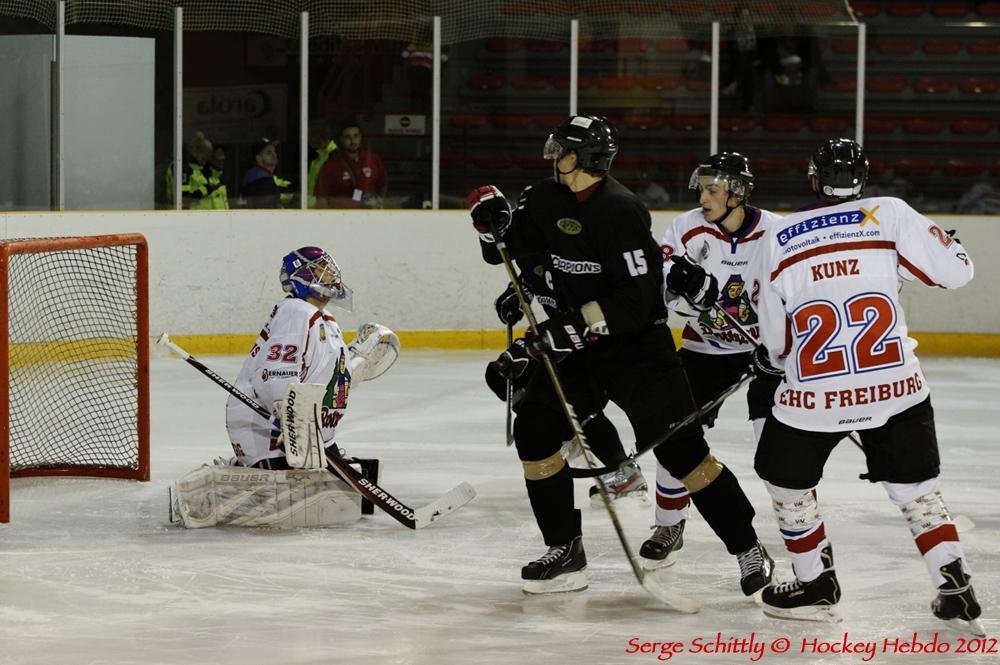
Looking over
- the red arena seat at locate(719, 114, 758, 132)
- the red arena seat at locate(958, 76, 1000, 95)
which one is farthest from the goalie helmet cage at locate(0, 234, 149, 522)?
the red arena seat at locate(958, 76, 1000, 95)

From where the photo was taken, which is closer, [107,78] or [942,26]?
[107,78]

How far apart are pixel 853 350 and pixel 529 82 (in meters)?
5.54

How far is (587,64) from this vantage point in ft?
27.6

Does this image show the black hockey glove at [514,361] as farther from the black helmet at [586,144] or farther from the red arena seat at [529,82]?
the red arena seat at [529,82]

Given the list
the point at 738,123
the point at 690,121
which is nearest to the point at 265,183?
the point at 690,121

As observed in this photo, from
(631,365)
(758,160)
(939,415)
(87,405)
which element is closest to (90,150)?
(87,405)

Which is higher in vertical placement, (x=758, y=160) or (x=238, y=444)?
(x=758, y=160)

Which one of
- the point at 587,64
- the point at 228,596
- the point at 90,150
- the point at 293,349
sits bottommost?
the point at 228,596

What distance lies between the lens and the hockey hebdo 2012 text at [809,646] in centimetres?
314

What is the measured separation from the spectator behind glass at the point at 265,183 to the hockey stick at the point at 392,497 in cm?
385

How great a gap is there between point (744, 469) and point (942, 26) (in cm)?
471

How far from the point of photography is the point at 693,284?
139 inches

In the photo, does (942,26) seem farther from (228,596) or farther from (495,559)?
(228,596)

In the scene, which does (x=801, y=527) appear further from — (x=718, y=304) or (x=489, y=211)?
(x=489, y=211)
